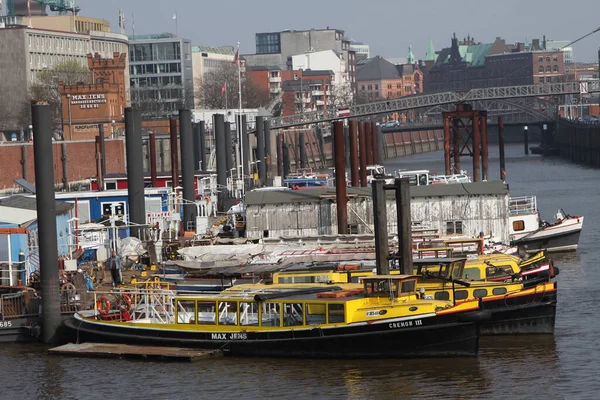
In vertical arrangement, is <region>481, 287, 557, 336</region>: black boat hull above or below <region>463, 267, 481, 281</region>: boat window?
below

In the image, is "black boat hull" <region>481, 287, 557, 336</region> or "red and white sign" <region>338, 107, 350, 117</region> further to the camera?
"red and white sign" <region>338, 107, 350, 117</region>

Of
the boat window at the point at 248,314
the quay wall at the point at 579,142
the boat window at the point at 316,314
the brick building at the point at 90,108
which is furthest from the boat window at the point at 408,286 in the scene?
the quay wall at the point at 579,142

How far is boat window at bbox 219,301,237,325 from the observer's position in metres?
34.8

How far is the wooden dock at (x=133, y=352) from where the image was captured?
113 feet

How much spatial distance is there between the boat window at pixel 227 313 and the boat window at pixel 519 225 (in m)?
26.0

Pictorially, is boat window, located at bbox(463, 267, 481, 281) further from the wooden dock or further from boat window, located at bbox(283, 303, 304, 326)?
the wooden dock

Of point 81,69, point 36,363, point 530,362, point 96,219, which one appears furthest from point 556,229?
point 81,69

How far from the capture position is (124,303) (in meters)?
37.3

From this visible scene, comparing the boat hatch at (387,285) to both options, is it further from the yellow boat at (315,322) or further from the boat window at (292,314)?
the boat window at (292,314)

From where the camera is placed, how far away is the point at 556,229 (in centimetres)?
5866

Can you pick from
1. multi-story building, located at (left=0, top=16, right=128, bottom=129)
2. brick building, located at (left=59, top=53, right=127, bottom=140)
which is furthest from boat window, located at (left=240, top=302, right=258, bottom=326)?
multi-story building, located at (left=0, top=16, right=128, bottom=129)

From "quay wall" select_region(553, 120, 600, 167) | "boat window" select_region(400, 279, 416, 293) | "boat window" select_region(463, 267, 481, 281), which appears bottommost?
"boat window" select_region(463, 267, 481, 281)

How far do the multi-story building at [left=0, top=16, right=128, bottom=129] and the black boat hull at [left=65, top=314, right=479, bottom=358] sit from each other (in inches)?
4475

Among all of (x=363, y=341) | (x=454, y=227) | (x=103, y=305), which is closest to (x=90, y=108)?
(x=454, y=227)
